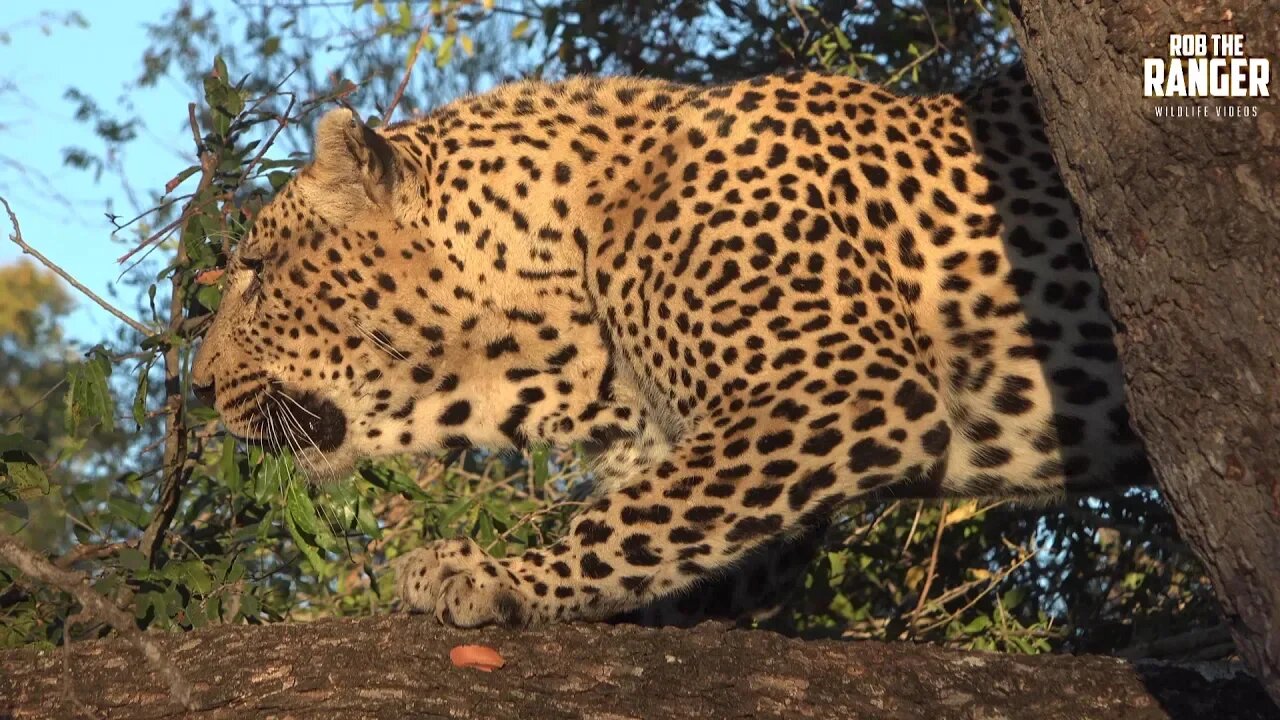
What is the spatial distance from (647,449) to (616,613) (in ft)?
2.59

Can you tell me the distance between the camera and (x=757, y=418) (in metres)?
4.91

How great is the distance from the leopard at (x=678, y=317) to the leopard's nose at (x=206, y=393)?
0.01m

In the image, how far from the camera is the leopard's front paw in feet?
15.1

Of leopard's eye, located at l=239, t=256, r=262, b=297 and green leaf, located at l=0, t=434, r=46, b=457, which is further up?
leopard's eye, located at l=239, t=256, r=262, b=297

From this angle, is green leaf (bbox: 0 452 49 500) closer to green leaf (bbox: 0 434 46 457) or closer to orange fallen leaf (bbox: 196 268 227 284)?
green leaf (bbox: 0 434 46 457)

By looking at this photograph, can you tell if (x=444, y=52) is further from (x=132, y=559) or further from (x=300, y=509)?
(x=132, y=559)

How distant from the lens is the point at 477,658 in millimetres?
4199

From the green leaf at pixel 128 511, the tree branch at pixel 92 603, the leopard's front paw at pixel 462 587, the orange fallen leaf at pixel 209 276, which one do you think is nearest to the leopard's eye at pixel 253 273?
the orange fallen leaf at pixel 209 276

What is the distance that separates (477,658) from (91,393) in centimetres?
202

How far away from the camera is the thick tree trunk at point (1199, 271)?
3.21 meters

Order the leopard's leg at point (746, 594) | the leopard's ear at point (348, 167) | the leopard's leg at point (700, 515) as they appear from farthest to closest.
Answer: the leopard's leg at point (746, 594) < the leopard's ear at point (348, 167) < the leopard's leg at point (700, 515)

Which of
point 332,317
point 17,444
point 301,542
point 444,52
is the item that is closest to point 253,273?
point 332,317

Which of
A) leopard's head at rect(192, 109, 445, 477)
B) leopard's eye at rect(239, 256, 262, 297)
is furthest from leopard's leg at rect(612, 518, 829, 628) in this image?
leopard's eye at rect(239, 256, 262, 297)

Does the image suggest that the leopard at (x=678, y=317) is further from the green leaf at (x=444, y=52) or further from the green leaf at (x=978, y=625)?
the green leaf at (x=444, y=52)
